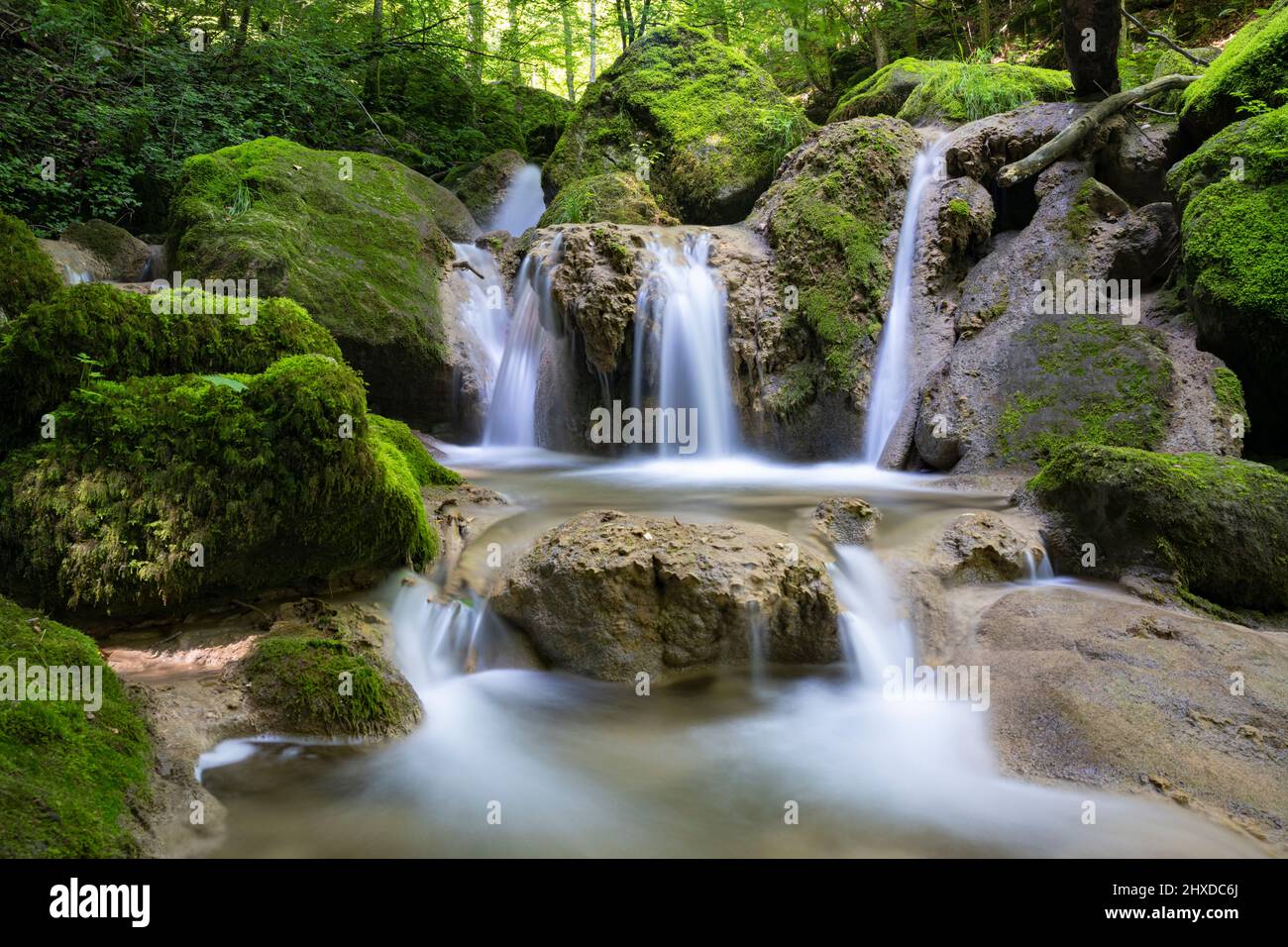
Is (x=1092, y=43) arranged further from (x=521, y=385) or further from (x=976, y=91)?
(x=521, y=385)

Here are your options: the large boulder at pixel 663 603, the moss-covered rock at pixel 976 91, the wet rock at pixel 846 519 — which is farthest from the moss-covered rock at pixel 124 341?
the moss-covered rock at pixel 976 91

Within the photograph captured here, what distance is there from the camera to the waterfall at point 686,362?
9.00 meters

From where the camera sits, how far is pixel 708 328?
914 cm

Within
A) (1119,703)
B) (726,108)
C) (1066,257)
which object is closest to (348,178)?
(726,108)

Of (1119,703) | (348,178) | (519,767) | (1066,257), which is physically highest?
(348,178)

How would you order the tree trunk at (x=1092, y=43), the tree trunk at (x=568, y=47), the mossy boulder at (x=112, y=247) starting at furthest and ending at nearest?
1. the tree trunk at (x=568, y=47)
2. the mossy boulder at (x=112, y=247)
3. the tree trunk at (x=1092, y=43)

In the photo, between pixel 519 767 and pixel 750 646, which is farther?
pixel 750 646

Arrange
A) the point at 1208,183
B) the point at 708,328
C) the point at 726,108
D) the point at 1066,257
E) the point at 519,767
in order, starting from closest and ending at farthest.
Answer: the point at 519,767 < the point at 1208,183 < the point at 1066,257 < the point at 708,328 < the point at 726,108

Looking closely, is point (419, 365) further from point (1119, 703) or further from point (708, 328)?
point (1119, 703)

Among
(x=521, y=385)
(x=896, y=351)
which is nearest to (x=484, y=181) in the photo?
(x=521, y=385)

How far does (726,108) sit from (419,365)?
7.48m

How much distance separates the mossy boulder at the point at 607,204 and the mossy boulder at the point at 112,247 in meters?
5.44

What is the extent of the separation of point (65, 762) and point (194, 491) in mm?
1625

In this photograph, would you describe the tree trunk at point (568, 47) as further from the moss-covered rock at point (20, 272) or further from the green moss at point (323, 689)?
the green moss at point (323, 689)
